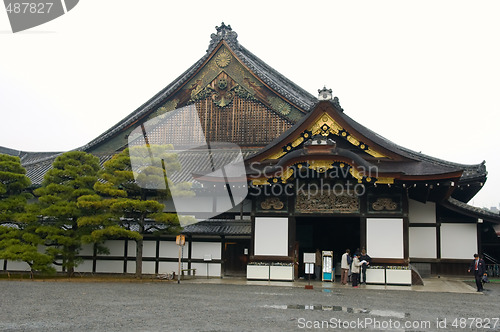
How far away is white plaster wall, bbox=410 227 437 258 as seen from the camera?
73.9ft

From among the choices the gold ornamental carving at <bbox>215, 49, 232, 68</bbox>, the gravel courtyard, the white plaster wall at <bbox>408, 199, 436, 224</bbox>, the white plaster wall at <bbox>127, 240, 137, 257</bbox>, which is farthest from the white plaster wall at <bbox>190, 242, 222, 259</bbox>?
the gold ornamental carving at <bbox>215, 49, 232, 68</bbox>

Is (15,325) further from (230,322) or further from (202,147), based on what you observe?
(202,147)

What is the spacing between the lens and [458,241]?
74.0 ft

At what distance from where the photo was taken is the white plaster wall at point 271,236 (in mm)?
20078

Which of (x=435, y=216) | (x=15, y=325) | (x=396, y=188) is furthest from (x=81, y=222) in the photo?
(x=435, y=216)

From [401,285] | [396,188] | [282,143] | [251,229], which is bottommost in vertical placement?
[401,285]

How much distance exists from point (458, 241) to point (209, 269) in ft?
35.8

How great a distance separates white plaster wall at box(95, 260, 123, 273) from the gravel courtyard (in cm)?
541

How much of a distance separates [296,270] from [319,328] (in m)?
11.4

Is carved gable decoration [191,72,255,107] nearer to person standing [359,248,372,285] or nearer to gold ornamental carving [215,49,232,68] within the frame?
gold ornamental carving [215,49,232,68]

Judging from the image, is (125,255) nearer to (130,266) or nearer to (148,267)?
(130,266)

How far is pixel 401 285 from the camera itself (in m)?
18.8

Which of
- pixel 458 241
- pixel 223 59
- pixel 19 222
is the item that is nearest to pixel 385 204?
pixel 458 241

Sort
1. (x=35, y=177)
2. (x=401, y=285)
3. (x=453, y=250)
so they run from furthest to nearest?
(x=35, y=177)
(x=453, y=250)
(x=401, y=285)
